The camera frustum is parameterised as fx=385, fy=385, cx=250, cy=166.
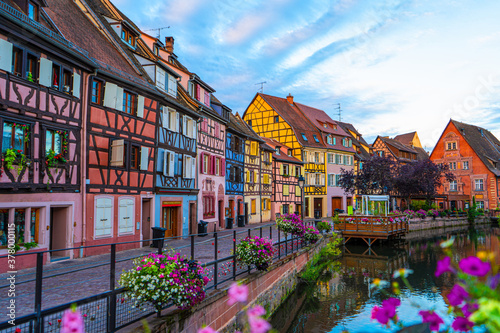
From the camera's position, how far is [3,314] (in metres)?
6.88

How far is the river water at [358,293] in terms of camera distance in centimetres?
1149

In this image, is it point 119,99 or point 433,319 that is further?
point 119,99

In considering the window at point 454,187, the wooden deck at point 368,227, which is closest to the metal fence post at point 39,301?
the wooden deck at point 368,227

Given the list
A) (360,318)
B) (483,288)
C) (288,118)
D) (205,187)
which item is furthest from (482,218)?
(483,288)

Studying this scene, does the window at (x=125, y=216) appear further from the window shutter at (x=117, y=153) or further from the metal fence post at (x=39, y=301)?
the metal fence post at (x=39, y=301)

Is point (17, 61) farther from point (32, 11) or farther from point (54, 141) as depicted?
point (54, 141)

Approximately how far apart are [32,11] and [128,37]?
8.24m

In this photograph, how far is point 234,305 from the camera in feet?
29.5

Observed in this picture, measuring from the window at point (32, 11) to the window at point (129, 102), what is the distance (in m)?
4.51

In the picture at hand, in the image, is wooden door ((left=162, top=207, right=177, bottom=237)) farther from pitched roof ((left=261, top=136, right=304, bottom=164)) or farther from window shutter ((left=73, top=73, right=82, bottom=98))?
pitched roof ((left=261, top=136, right=304, bottom=164))

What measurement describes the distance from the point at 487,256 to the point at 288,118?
42483 mm

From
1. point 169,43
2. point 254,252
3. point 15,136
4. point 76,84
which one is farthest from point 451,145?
point 15,136

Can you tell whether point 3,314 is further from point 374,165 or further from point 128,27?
point 374,165

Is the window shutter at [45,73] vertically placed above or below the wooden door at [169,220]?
above
